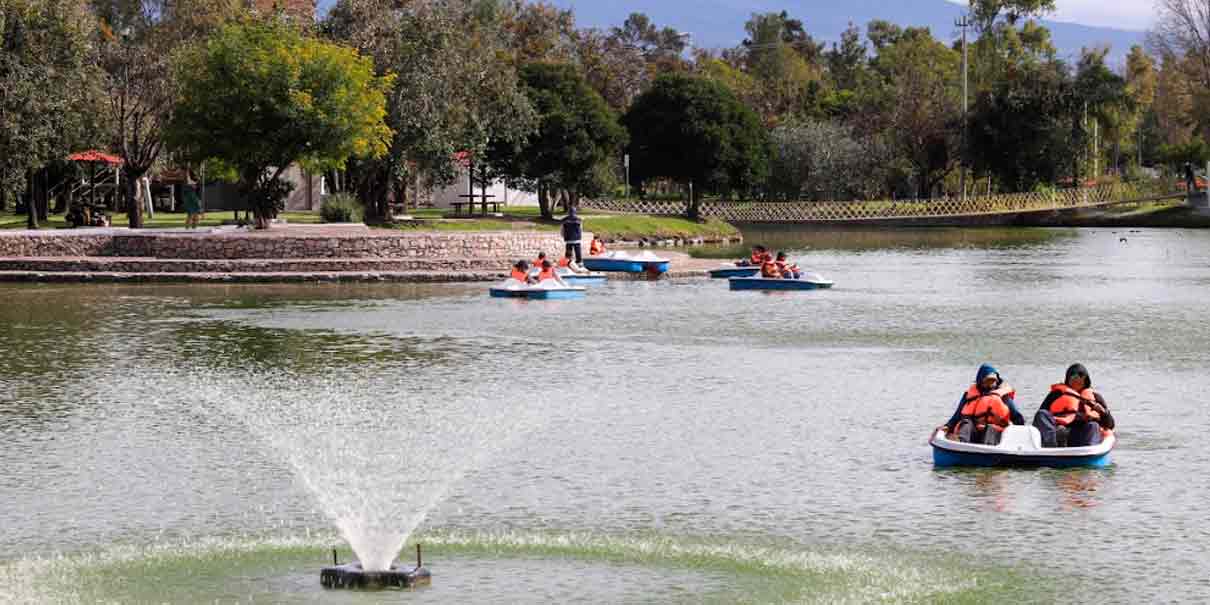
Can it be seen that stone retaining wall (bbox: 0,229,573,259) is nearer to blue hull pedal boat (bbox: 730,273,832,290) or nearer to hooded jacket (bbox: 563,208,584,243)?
hooded jacket (bbox: 563,208,584,243)

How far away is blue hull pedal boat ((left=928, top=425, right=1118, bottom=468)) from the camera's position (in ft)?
59.9

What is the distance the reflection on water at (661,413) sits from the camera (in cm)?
1590

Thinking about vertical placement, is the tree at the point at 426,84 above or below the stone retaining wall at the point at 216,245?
above

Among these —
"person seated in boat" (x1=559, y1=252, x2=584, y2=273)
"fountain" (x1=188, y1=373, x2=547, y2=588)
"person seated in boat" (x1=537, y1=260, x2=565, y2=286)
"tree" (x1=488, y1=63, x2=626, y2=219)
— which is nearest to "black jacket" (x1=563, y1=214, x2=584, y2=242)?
"person seated in boat" (x1=559, y1=252, x2=584, y2=273)

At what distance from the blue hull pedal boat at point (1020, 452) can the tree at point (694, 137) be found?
75.8 m

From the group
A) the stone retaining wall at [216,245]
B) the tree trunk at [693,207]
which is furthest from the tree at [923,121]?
the stone retaining wall at [216,245]

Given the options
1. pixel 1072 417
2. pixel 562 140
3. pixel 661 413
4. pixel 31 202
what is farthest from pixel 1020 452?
pixel 562 140

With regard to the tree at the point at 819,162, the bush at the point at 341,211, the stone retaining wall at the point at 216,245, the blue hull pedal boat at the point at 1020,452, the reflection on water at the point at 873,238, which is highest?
the tree at the point at 819,162

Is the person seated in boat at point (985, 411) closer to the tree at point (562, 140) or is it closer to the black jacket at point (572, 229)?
the black jacket at point (572, 229)

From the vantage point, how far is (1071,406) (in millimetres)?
18703

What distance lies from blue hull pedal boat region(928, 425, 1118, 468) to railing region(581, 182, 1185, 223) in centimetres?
8859

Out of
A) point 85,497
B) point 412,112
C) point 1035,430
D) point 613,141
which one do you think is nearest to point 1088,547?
point 1035,430

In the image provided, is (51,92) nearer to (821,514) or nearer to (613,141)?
(613,141)

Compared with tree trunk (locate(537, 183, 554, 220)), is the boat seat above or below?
below
